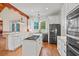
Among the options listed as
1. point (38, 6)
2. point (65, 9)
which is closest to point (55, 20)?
point (38, 6)

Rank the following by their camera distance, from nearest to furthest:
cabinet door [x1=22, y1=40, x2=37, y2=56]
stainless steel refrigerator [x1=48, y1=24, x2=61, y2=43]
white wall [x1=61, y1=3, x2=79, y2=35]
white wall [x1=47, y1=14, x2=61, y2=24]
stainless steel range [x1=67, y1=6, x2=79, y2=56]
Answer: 1. stainless steel range [x1=67, y1=6, x2=79, y2=56]
2. white wall [x1=61, y1=3, x2=79, y2=35]
3. cabinet door [x1=22, y1=40, x2=37, y2=56]
4. stainless steel refrigerator [x1=48, y1=24, x2=61, y2=43]
5. white wall [x1=47, y1=14, x2=61, y2=24]

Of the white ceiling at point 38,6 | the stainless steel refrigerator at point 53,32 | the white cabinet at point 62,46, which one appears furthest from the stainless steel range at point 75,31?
the stainless steel refrigerator at point 53,32

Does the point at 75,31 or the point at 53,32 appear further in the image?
the point at 53,32

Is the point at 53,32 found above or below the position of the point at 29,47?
above

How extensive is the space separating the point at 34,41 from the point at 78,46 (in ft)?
7.20

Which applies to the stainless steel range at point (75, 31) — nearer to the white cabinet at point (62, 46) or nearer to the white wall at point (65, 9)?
the white wall at point (65, 9)

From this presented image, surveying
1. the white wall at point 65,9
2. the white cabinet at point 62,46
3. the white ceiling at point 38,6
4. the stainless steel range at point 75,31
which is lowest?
the white cabinet at point 62,46

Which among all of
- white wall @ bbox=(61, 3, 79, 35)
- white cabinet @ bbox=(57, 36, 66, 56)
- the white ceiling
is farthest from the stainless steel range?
the white ceiling

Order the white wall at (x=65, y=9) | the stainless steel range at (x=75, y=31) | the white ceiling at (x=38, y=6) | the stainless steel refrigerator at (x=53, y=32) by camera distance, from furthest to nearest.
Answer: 1. the stainless steel refrigerator at (x=53, y=32)
2. the white ceiling at (x=38, y=6)
3. the white wall at (x=65, y=9)
4. the stainless steel range at (x=75, y=31)

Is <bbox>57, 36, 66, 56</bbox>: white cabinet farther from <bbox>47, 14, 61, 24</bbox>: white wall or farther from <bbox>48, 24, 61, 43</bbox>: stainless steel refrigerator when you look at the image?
<bbox>47, 14, 61, 24</bbox>: white wall

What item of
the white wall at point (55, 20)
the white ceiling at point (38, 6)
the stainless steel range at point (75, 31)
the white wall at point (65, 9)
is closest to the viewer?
the stainless steel range at point (75, 31)

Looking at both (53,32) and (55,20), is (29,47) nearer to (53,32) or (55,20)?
(53,32)

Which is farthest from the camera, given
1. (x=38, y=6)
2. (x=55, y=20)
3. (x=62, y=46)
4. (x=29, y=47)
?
(x=55, y=20)

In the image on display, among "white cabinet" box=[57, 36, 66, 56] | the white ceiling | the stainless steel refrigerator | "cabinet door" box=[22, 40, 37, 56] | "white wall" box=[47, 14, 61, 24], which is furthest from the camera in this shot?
"white wall" box=[47, 14, 61, 24]
